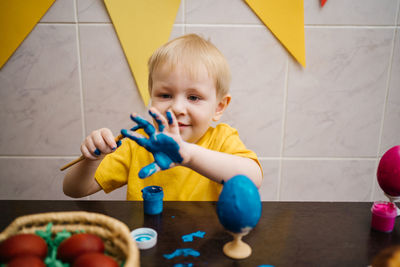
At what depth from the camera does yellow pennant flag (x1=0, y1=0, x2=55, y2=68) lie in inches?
40.3

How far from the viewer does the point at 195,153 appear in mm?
589

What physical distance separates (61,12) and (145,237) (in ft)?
3.20

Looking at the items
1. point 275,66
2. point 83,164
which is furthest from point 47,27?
point 275,66

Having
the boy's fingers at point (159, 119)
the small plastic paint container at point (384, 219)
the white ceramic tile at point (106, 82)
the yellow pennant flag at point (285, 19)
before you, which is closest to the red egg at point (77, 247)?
the boy's fingers at point (159, 119)

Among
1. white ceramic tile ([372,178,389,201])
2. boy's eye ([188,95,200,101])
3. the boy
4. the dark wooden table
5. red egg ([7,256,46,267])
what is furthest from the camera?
white ceramic tile ([372,178,389,201])

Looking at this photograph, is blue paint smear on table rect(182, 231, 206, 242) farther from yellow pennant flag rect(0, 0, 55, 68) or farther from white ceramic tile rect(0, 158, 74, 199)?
yellow pennant flag rect(0, 0, 55, 68)

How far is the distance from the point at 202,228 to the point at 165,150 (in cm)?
17

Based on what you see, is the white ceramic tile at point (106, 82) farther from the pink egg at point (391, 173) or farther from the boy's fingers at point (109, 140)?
the pink egg at point (391, 173)

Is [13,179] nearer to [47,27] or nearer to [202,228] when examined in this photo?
[47,27]

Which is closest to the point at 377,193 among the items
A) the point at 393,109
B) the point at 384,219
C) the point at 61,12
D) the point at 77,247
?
the point at 393,109

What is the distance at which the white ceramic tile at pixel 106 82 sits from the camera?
3.49ft

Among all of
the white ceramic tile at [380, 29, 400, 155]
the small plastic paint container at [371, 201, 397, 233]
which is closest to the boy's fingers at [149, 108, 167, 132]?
the small plastic paint container at [371, 201, 397, 233]

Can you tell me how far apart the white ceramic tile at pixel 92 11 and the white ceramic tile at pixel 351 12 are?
2.61ft

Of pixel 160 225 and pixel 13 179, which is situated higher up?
pixel 160 225
